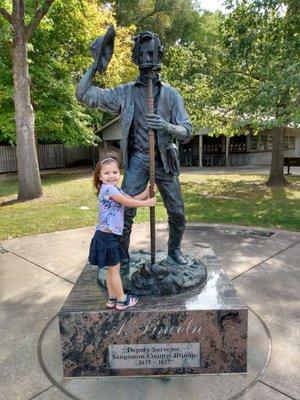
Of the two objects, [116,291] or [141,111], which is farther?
[141,111]

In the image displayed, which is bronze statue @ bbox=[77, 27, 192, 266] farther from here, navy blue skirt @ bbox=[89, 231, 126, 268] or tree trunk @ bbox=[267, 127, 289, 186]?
tree trunk @ bbox=[267, 127, 289, 186]

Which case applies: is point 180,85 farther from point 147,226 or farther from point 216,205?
point 147,226

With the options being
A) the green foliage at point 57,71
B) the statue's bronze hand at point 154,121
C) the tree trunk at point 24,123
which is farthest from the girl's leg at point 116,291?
the green foliage at point 57,71

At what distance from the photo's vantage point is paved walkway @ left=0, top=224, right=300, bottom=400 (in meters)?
2.65

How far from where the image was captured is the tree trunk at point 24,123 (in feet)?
33.4

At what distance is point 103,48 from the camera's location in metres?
2.99

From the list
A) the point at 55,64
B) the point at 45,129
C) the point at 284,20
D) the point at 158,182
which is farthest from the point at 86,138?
the point at 158,182

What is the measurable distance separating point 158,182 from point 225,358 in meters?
1.56

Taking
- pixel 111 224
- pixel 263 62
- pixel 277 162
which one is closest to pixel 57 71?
pixel 263 62

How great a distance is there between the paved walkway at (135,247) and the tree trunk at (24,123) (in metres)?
4.62

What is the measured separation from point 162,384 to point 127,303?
24.7 inches

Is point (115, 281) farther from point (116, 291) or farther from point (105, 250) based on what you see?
point (105, 250)
